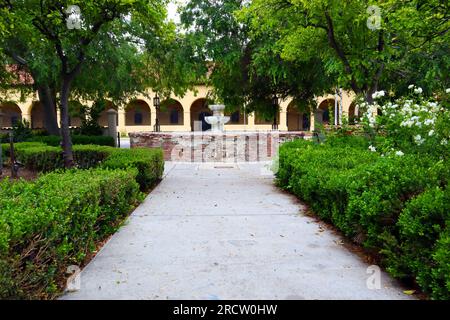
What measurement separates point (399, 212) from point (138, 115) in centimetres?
3940

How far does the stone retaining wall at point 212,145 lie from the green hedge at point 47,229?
10.0 metres

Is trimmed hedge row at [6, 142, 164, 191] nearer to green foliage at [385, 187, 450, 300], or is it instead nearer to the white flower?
the white flower

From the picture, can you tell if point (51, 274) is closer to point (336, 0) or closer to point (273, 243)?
point (273, 243)

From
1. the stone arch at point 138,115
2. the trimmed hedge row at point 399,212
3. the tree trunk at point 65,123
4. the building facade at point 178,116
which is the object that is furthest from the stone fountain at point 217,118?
the stone arch at point 138,115

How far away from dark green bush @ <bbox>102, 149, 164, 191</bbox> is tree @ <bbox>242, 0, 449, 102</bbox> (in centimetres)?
420

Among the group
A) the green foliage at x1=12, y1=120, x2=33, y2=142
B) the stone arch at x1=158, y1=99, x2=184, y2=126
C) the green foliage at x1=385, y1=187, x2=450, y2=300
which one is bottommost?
the green foliage at x1=385, y1=187, x2=450, y2=300

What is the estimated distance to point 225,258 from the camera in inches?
166

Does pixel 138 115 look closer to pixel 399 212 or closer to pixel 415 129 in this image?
pixel 415 129

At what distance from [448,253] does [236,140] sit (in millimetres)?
12835

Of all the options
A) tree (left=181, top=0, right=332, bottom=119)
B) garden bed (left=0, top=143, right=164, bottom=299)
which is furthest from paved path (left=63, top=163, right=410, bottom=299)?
tree (left=181, top=0, right=332, bottom=119)

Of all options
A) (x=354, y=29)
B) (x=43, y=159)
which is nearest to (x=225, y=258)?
(x=354, y=29)

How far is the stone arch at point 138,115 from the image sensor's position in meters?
40.9

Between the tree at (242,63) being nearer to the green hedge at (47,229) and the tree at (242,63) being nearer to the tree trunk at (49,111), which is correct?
the tree trunk at (49,111)

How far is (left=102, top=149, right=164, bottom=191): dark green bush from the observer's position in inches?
302
